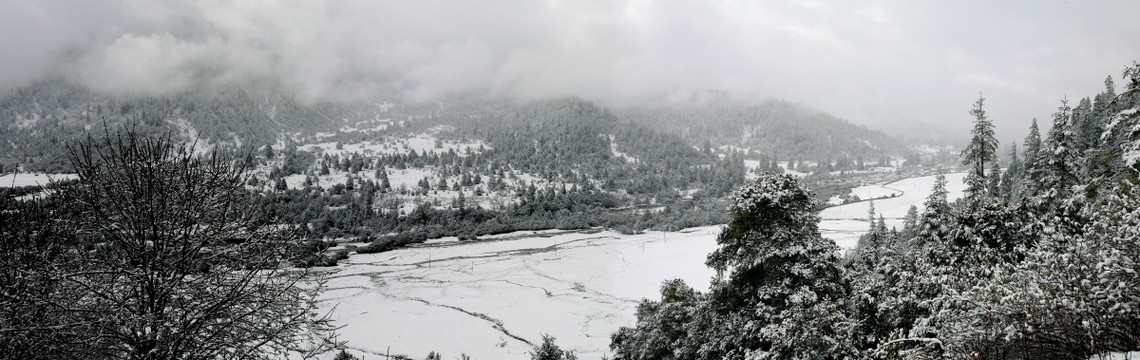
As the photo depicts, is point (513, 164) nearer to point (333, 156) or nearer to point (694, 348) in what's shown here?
point (333, 156)

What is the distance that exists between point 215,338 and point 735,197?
12.1 m

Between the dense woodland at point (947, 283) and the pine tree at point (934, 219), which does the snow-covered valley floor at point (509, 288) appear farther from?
the pine tree at point (934, 219)

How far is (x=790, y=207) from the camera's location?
13297 millimetres

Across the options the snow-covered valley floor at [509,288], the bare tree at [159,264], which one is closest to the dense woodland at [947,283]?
the bare tree at [159,264]

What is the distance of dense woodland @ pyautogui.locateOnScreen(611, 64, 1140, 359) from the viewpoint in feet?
19.1

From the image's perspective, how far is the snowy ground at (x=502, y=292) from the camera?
3938 centimetres

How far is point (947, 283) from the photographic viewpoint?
10711mm

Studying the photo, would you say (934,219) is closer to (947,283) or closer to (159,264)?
(947,283)

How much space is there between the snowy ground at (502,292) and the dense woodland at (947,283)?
1699 cm

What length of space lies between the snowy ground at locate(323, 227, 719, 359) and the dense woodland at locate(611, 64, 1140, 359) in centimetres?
1699

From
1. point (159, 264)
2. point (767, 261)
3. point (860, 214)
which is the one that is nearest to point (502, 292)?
point (767, 261)

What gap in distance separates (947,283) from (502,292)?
4823 cm

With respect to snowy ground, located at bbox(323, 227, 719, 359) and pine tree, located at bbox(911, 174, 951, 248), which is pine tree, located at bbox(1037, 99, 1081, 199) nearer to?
pine tree, located at bbox(911, 174, 951, 248)

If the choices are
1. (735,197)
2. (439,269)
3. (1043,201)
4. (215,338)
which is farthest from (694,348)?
(439,269)
